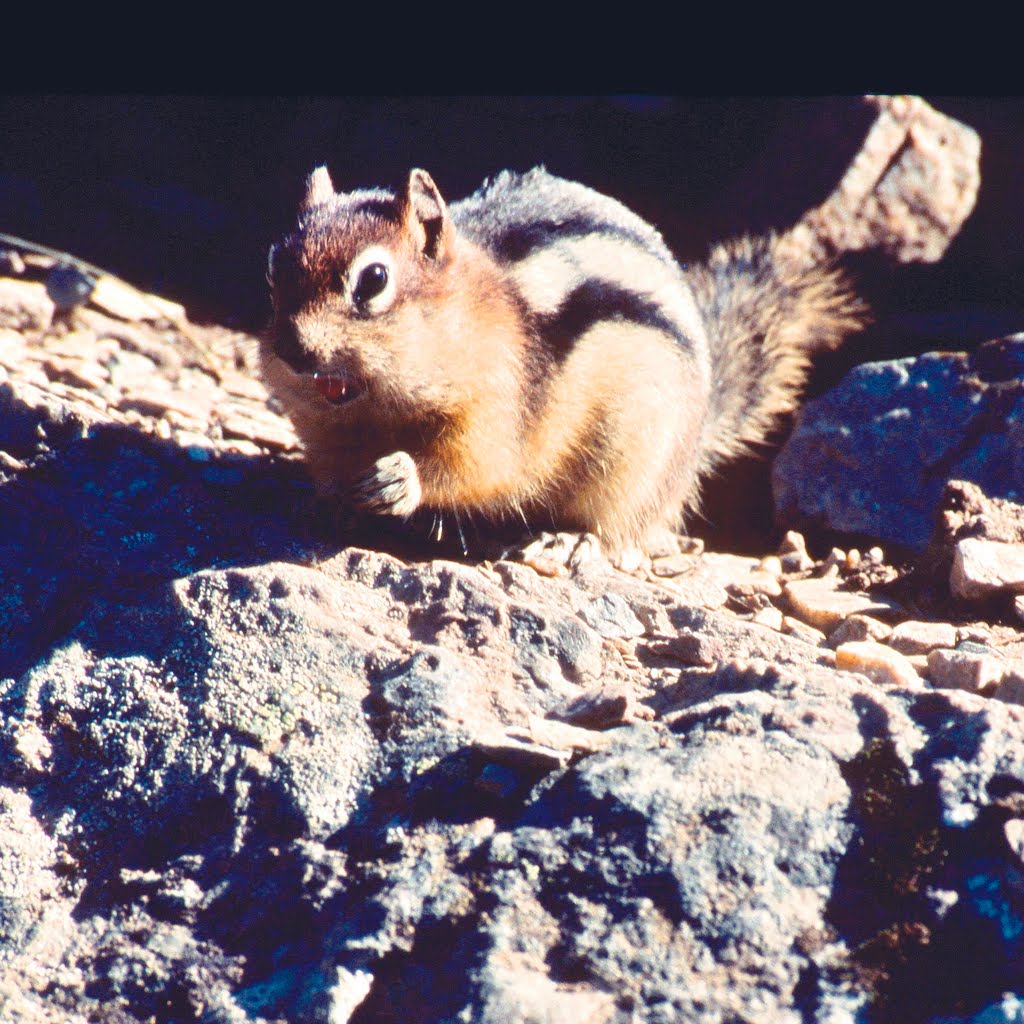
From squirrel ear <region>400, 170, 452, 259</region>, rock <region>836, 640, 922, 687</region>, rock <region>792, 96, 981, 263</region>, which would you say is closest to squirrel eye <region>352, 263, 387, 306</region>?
squirrel ear <region>400, 170, 452, 259</region>

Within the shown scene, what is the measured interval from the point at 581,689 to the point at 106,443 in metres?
1.65

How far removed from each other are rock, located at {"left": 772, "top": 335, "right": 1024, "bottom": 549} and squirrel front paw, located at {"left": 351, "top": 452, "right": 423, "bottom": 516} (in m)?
1.58

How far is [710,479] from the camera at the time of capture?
5.12 metres

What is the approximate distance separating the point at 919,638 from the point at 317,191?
217cm

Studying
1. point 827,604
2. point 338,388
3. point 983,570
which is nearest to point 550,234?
point 338,388

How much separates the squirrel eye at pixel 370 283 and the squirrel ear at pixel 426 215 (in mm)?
216

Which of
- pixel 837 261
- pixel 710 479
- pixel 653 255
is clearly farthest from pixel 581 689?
pixel 837 261

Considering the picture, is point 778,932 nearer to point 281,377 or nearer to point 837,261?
point 281,377

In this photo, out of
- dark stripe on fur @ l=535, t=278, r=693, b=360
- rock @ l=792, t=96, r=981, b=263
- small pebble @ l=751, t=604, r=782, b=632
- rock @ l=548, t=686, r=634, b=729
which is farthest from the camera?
rock @ l=792, t=96, r=981, b=263

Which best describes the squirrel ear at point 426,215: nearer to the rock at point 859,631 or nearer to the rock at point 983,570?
the rock at point 859,631

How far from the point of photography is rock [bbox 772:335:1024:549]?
416cm

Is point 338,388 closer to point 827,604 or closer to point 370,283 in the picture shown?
point 370,283

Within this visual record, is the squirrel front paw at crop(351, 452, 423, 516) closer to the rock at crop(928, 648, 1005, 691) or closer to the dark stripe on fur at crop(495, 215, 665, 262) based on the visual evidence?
the dark stripe on fur at crop(495, 215, 665, 262)

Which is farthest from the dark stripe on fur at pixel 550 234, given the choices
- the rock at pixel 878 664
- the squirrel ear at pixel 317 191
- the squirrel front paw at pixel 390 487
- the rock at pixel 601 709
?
the rock at pixel 601 709
